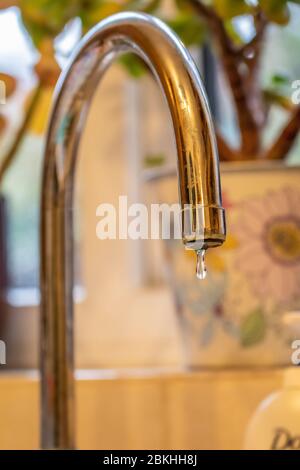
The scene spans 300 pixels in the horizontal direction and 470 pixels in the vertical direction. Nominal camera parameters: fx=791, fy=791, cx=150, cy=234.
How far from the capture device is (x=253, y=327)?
77cm

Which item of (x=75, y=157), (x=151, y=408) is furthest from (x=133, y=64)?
(x=151, y=408)

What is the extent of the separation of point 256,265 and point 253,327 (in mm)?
61

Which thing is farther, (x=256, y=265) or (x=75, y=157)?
(x=256, y=265)

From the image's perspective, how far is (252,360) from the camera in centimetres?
79

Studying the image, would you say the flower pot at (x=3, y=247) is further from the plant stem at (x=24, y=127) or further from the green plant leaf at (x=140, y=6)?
the green plant leaf at (x=140, y=6)

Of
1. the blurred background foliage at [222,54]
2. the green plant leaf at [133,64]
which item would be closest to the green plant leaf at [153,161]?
the blurred background foliage at [222,54]

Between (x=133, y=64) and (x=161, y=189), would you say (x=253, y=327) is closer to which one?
(x=161, y=189)

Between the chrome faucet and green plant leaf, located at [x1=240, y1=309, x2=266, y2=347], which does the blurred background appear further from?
the chrome faucet

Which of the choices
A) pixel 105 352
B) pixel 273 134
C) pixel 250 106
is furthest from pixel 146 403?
pixel 273 134

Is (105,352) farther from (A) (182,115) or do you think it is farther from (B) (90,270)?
(A) (182,115)

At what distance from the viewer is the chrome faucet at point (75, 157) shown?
42cm

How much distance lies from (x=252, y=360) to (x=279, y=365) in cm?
3

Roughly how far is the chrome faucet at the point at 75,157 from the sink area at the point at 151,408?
15 cm

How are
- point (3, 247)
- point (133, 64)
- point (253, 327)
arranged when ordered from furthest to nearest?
point (3, 247)
point (133, 64)
point (253, 327)
